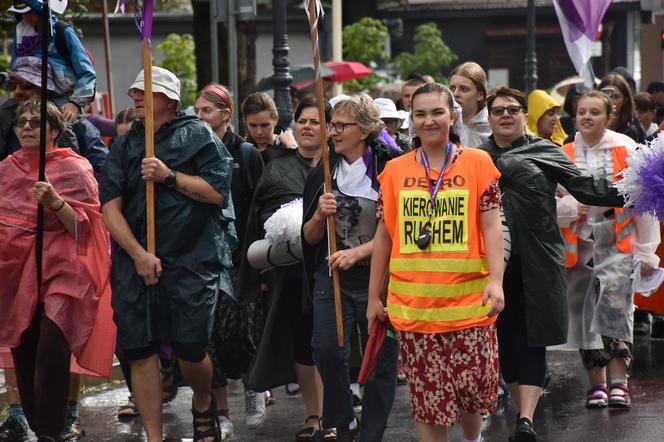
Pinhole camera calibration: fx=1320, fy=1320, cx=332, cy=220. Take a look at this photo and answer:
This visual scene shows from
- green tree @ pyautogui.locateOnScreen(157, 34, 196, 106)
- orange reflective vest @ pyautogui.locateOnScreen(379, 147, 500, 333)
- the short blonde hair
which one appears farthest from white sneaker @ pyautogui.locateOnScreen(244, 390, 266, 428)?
green tree @ pyautogui.locateOnScreen(157, 34, 196, 106)

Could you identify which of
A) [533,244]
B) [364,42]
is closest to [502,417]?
[533,244]

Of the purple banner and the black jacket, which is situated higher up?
the purple banner

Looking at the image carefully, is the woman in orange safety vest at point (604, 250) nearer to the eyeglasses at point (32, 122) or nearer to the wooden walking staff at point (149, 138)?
the wooden walking staff at point (149, 138)

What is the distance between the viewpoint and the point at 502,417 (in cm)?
855

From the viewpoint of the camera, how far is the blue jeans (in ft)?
23.4

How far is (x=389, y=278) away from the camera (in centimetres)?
671

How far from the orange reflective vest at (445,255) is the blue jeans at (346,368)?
0.79 m

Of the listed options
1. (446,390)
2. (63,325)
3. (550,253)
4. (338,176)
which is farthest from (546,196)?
(63,325)

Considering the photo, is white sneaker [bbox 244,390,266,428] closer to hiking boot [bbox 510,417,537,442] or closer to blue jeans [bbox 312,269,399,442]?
blue jeans [bbox 312,269,399,442]

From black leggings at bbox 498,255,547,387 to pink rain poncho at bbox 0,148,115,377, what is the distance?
2.35m

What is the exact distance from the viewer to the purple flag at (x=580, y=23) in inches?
421

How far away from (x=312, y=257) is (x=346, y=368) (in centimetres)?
69

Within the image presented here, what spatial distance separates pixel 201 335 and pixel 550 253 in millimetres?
2068

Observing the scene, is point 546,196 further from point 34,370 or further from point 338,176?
point 34,370
